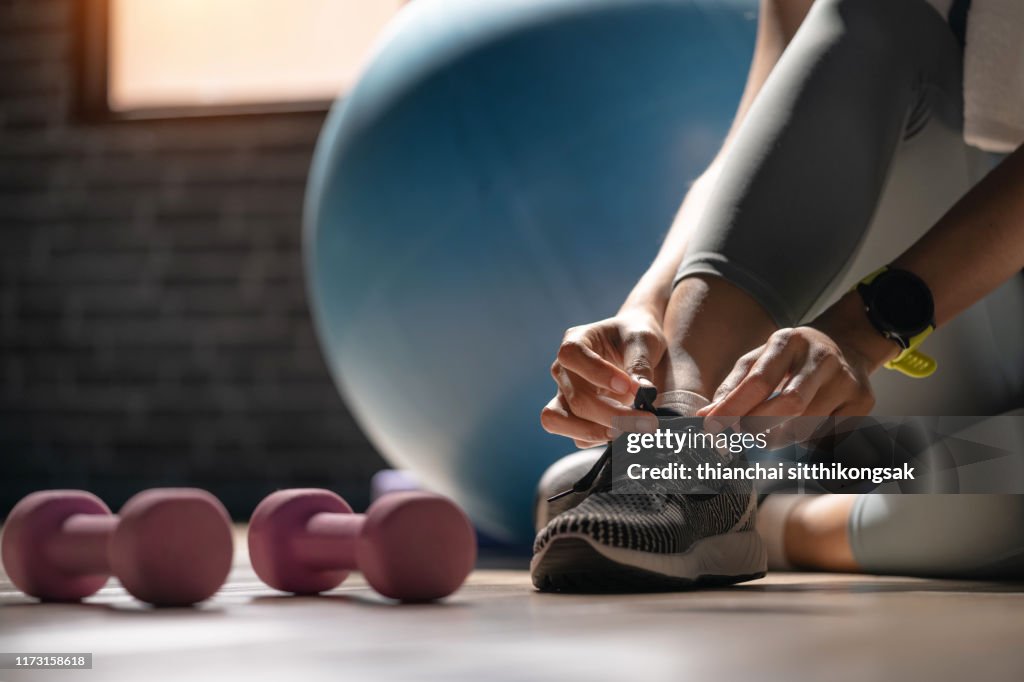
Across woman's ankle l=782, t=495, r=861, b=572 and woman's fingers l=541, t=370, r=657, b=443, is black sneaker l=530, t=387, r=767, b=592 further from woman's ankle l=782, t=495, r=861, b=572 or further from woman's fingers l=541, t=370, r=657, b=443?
Result: woman's ankle l=782, t=495, r=861, b=572

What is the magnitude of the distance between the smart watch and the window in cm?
285

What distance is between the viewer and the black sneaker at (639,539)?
922 mm

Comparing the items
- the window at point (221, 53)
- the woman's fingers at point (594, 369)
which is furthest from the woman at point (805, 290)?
the window at point (221, 53)

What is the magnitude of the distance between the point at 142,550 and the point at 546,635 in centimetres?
31

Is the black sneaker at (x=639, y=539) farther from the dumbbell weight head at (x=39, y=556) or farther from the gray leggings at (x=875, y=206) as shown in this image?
the dumbbell weight head at (x=39, y=556)

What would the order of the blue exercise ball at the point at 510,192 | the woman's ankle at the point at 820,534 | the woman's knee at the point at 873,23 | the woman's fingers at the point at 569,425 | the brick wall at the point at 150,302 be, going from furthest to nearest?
1. the brick wall at the point at 150,302
2. the blue exercise ball at the point at 510,192
3. the woman's ankle at the point at 820,534
4. the woman's knee at the point at 873,23
5. the woman's fingers at the point at 569,425

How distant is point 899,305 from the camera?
3.07 feet

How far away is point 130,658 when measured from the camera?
64 centimetres

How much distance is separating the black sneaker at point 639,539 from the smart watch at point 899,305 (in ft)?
0.56

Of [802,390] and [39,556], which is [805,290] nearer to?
[802,390]

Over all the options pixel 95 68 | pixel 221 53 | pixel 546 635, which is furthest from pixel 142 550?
pixel 95 68

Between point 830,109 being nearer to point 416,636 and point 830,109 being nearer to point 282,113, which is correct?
Result: point 416,636

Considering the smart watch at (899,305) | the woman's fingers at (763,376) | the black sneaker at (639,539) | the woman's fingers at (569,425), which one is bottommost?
the black sneaker at (639,539)

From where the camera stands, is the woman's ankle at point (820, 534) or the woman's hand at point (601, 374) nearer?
the woman's hand at point (601, 374)
